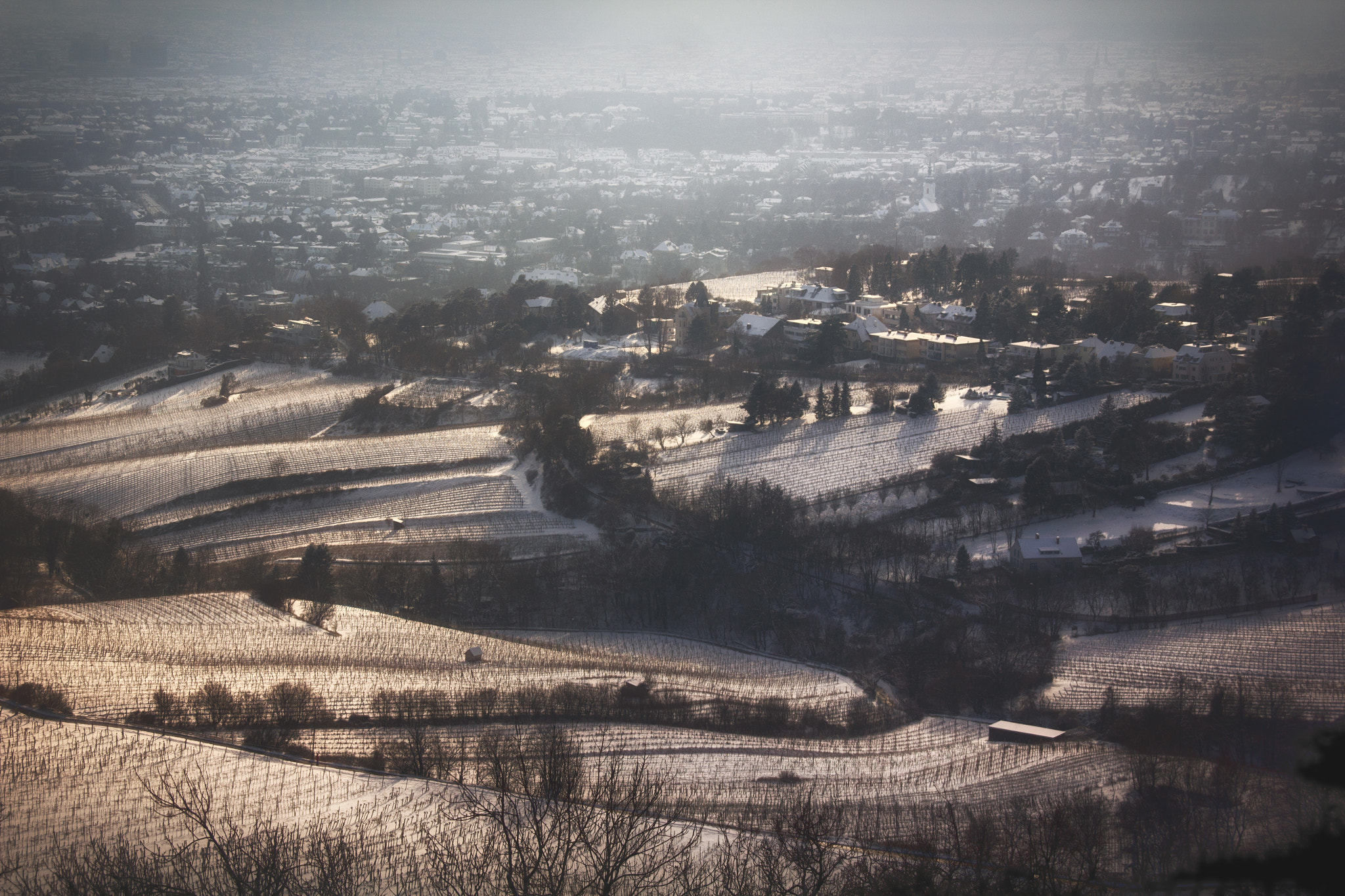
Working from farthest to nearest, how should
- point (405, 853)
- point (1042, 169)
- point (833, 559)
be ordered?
point (1042, 169), point (833, 559), point (405, 853)

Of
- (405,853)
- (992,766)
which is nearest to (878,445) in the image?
(992,766)

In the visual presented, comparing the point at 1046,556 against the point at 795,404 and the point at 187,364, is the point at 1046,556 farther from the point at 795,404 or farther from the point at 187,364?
the point at 187,364

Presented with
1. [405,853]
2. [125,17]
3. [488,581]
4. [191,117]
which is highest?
[125,17]

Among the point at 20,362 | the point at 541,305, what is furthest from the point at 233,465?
the point at 20,362

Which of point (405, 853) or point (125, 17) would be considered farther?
point (125, 17)

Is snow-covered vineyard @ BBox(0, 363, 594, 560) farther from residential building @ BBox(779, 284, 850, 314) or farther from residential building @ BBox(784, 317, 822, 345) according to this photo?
residential building @ BBox(779, 284, 850, 314)

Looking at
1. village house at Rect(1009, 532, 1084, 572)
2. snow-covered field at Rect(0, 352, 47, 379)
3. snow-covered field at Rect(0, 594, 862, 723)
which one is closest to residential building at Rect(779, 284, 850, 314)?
village house at Rect(1009, 532, 1084, 572)

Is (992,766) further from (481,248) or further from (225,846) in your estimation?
(481,248)
